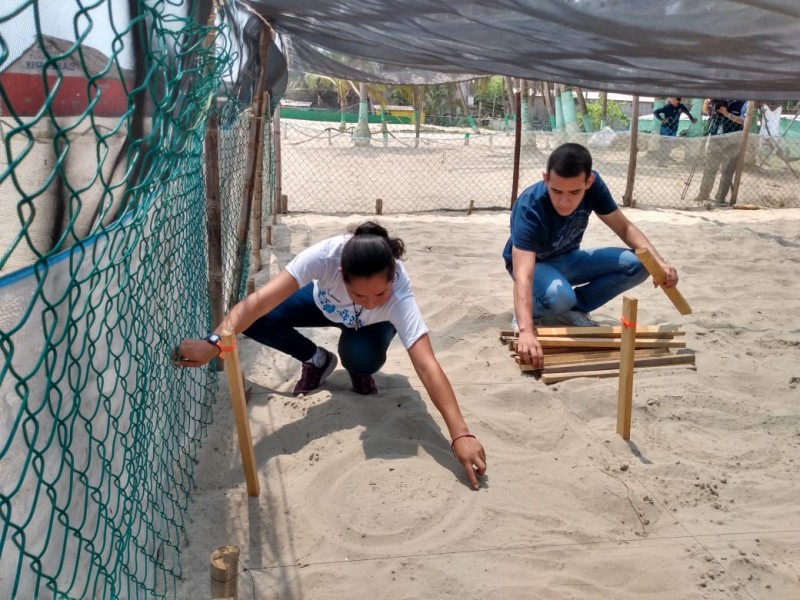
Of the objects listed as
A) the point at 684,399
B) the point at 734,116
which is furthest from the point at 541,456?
the point at 734,116

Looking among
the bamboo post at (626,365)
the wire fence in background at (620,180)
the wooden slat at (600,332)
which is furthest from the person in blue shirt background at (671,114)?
the bamboo post at (626,365)

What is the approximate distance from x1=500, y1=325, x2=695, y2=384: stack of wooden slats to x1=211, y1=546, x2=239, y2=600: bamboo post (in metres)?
2.31

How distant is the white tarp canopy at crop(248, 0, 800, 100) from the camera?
3.04 m

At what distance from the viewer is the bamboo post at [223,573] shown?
1.33m

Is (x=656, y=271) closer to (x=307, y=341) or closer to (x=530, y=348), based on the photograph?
(x=530, y=348)

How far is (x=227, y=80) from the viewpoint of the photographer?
3.47 meters

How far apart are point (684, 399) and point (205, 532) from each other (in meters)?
2.24

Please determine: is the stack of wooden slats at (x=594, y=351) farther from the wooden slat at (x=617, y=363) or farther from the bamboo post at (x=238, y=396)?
the bamboo post at (x=238, y=396)

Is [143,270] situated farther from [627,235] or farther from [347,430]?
[627,235]

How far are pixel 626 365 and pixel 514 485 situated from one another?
0.66 meters

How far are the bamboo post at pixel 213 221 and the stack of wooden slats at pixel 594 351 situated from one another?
1.56 meters

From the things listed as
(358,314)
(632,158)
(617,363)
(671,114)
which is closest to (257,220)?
(358,314)

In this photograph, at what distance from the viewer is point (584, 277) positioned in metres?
4.09

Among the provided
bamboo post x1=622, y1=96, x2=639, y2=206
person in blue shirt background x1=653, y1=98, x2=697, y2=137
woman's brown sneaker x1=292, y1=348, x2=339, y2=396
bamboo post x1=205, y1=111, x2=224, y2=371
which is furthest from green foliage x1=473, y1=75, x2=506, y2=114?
woman's brown sneaker x1=292, y1=348, x2=339, y2=396
